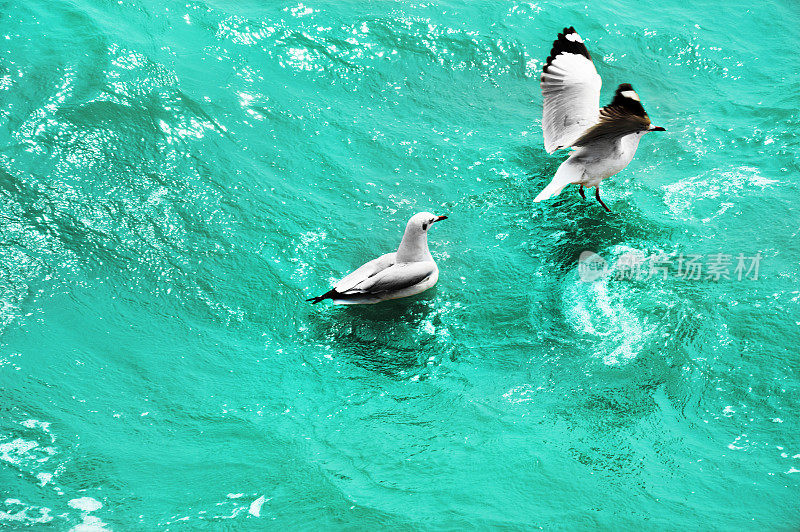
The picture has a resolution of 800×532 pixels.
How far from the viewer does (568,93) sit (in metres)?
7.43

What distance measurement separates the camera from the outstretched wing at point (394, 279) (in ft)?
19.1

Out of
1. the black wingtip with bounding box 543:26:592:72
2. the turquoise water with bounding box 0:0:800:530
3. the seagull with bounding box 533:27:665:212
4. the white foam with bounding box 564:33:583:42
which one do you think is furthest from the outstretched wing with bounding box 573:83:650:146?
the white foam with bounding box 564:33:583:42

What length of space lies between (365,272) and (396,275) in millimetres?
268

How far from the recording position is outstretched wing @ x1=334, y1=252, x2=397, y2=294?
5781 millimetres

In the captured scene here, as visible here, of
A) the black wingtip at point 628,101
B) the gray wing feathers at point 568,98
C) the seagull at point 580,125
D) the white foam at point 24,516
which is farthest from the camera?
the gray wing feathers at point 568,98

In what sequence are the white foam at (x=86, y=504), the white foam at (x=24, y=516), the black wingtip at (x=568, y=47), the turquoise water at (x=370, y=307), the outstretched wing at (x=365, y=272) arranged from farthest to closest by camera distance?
1. the black wingtip at (x=568, y=47)
2. the outstretched wing at (x=365, y=272)
3. the turquoise water at (x=370, y=307)
4. the white foam at (x=86, y=504)
5. the white foam at (x=24, y=516)

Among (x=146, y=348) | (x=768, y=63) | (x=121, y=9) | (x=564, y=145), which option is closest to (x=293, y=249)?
(x=146, y=348)

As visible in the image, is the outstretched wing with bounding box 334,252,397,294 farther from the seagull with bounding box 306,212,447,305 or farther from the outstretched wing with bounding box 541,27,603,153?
the outstretched wing with bounding box 541,27,603,153

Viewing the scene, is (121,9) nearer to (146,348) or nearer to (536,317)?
(146,348)

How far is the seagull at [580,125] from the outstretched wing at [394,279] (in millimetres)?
1502

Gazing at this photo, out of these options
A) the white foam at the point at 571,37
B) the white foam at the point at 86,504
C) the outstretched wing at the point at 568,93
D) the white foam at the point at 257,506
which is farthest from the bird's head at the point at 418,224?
the white foam at the point at 86,504

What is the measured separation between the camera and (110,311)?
5793 millimetres

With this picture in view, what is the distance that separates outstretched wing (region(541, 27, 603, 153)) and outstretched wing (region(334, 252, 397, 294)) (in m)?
2.28

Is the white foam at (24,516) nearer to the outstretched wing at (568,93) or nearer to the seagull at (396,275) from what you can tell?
the seagull at (396,275)
